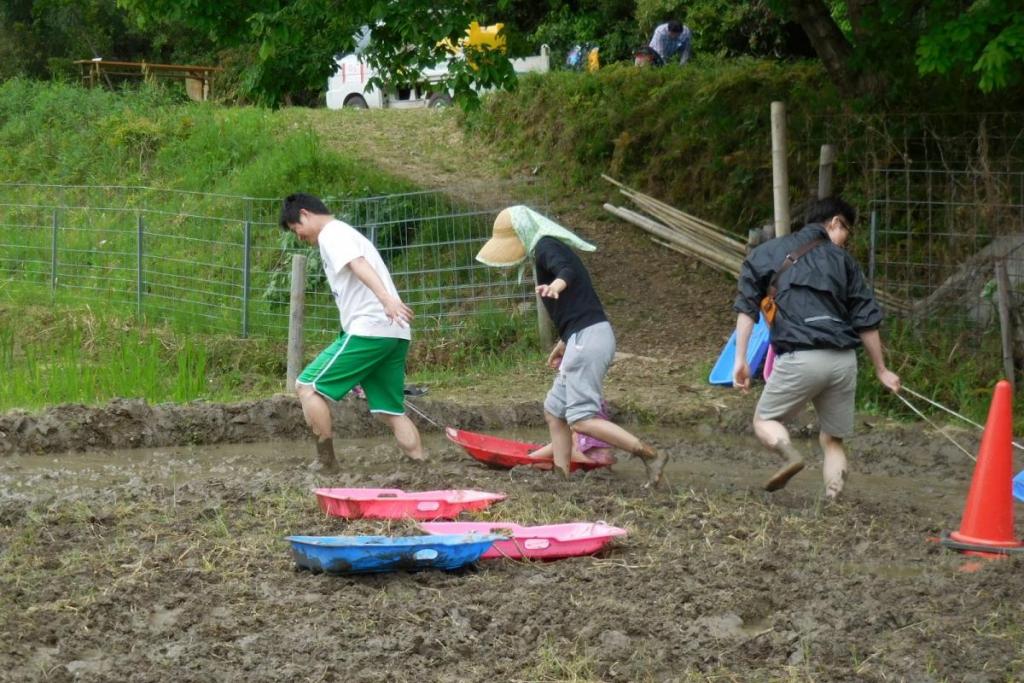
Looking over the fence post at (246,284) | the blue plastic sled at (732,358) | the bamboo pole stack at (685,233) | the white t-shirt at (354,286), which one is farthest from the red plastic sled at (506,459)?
the bamboo pole stack at (685,233)

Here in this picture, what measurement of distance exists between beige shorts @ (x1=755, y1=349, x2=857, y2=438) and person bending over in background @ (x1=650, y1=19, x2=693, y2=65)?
1417 cm

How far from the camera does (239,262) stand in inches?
629

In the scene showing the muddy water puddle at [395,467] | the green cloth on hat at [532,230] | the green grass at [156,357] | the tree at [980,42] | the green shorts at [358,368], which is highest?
the tree at [980,42]

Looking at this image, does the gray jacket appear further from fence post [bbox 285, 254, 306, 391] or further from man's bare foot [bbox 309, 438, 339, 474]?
fence post [bbox 285, 254, 306, 391]

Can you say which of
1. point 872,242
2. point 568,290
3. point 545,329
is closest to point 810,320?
point 568,290

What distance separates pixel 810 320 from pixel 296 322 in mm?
5539

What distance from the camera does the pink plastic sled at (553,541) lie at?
247 inches

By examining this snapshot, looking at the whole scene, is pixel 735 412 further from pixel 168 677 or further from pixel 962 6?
pixel 168 677

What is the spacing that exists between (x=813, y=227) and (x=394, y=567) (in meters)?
3.01

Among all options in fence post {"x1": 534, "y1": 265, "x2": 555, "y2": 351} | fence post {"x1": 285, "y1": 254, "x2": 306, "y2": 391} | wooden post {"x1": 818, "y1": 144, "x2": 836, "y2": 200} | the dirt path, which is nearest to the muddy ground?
fence post {"x1": 285, "y1": 254, "x2": 306, "y2": 391}

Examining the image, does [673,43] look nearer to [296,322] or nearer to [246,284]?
[246,284]

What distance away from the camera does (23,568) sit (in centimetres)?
609

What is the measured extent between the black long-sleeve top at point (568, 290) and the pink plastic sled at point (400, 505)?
122cm

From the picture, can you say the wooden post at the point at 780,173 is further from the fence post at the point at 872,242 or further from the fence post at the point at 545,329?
the fence post at the point at 545,329
